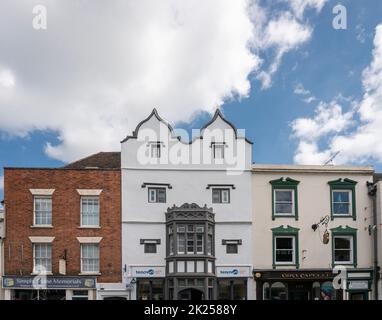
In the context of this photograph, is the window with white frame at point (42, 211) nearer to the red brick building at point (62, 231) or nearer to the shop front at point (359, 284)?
the red brick building at point (62, 231)

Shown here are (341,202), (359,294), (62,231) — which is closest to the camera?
(62,231)

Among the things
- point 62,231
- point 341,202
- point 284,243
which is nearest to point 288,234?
point 284,243

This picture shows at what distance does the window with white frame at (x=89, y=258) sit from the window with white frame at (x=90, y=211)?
0.84 m

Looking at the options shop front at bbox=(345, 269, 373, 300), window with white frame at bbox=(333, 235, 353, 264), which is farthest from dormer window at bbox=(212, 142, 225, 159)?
shop front at bbox=(345, 269, 373, 300)

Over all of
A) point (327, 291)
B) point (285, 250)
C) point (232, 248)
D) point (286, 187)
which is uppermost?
point (286, 187)

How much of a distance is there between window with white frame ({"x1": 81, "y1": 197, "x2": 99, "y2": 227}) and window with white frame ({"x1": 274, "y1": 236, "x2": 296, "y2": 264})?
752 centimetres

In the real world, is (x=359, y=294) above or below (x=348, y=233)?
below

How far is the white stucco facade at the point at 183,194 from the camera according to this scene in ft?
65.9

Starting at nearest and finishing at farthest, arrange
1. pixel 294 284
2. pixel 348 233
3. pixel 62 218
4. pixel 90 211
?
pixel 62 218 → pixel 90 211 → pixel 294 284 → pixel 348 233

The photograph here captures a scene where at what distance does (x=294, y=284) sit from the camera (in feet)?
67.6

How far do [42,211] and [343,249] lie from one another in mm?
12676

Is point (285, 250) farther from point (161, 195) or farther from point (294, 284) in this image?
point (161, 195)

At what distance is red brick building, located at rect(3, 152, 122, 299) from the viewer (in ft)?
63.7
